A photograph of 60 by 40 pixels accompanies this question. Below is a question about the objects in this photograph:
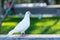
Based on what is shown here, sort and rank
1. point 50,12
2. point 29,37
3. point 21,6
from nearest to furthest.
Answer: point 29,37, point 50,12, point 21,6

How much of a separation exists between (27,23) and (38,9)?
1253 centimetres

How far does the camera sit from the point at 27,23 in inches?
171

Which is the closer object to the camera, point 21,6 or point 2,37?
point 2,37

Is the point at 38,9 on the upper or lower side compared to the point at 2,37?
lower

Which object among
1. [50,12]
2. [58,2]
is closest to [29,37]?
[50,12]

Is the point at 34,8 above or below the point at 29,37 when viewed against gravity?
below

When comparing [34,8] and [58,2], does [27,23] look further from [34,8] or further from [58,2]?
[58,2]

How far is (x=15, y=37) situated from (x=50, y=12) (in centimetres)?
1209

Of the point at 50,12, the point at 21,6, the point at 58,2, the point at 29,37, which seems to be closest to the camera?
the point at 29,37

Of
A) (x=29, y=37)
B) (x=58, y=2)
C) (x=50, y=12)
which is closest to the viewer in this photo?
(x=29, y=37)

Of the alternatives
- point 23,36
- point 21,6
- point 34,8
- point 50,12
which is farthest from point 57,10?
point 23,36

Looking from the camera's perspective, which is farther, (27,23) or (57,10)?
(57,10)

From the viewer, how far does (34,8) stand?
55.5ft

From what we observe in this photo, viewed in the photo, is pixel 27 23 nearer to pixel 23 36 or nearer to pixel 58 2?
pixel 23 36
